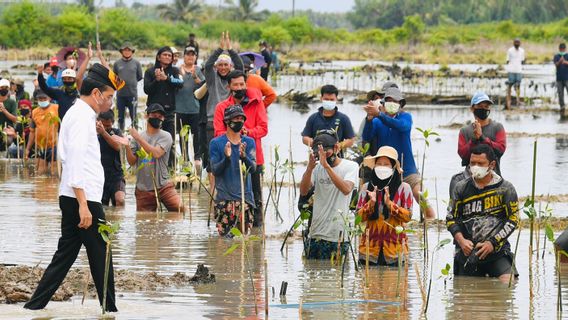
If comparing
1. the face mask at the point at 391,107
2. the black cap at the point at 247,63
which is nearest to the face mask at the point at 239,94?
the face mask at the point at 391,107

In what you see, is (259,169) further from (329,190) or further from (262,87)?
(329,190)

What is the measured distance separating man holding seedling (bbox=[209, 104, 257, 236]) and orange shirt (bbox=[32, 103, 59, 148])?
20.1ft

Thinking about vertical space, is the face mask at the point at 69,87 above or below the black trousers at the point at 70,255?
above

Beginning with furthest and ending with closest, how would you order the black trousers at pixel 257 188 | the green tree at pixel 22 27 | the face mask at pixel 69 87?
the green tree at pixel 22 27, the face mask at pixel 69 87, the black trousers at pixel 257 188

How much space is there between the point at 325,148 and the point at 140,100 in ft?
75.5

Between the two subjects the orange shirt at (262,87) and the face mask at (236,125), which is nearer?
the face mask at (236,125)

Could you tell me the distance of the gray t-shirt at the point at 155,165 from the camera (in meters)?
14.0

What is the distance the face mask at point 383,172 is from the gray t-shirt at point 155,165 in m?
3.86

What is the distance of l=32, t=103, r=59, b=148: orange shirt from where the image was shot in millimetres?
18044

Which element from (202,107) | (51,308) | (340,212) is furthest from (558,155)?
(51,308)

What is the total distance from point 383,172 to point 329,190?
0.61 metres

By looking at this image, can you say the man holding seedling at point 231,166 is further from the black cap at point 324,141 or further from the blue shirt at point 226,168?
the black cap at point 324,141

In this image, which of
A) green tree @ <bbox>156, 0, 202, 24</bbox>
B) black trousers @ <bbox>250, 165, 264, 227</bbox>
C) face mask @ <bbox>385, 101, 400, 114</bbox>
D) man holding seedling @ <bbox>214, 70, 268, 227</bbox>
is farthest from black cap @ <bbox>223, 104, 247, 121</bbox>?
green tree @ <bbox>156, 0, 202, 24</bbox>

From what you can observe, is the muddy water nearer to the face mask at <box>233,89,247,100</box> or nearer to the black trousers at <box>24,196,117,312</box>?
the black trousers at <box>24,196,117,312</box>
